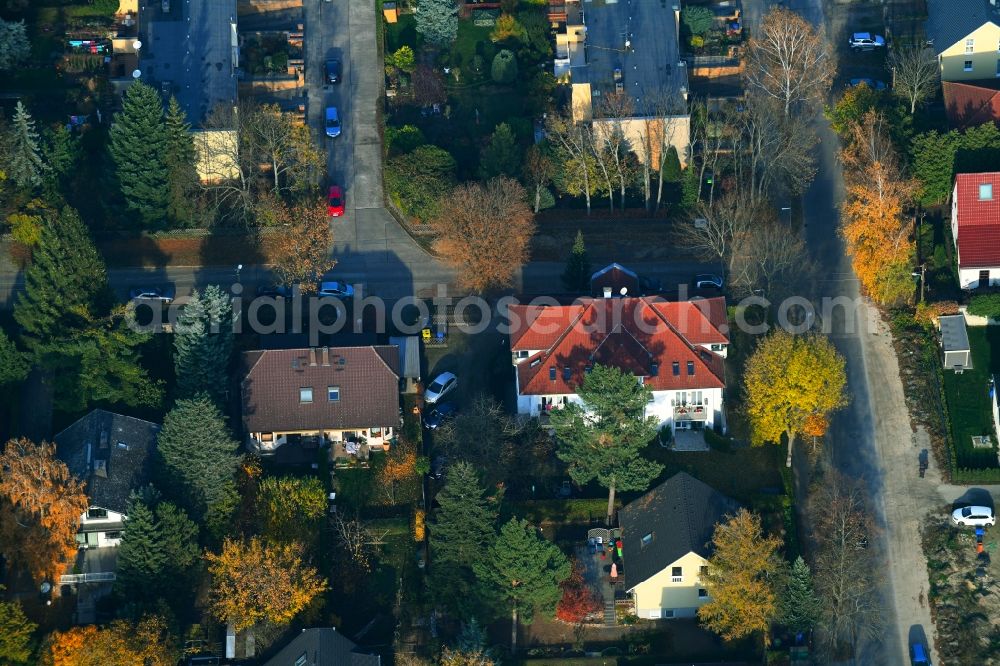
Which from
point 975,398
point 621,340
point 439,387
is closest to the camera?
point 975,398

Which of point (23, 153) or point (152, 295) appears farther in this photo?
point (152, 295)

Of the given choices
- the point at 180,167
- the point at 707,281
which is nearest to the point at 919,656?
the point at 707,281

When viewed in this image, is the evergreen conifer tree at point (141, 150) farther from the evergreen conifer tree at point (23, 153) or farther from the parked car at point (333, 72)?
the parked car at point (333, 72)

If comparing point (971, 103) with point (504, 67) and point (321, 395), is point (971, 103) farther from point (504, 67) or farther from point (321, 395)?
point (321, 395)

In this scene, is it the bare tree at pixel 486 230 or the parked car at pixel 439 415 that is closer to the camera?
the parked car at pixel 439 415

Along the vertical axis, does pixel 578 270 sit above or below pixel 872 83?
below

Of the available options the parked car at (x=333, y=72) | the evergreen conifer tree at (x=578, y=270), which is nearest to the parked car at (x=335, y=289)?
the evergreen conifer tree at (x=578, y=270)

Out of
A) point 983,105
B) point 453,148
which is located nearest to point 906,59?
point 983,105
